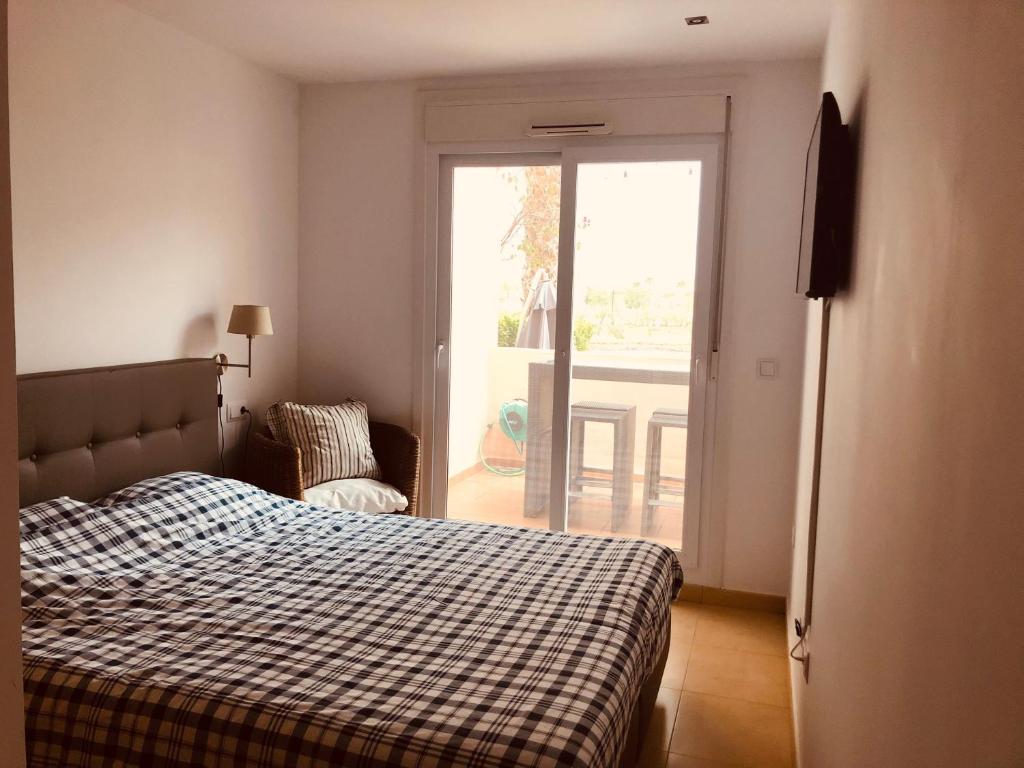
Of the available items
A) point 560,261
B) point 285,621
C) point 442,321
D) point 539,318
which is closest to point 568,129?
point 560,261

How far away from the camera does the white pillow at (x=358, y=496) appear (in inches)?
153

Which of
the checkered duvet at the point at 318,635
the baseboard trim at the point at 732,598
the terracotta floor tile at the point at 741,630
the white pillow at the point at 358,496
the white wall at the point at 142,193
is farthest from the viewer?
the baseboard trim at the point at 732,598

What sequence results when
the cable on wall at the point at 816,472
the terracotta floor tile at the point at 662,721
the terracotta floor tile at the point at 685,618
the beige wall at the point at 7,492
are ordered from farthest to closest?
the terracotta floor tile at the point at 685,618 < the terracotta floor tile at the point at 662,721 < the cable on wall at the point at 816,472 < the beige wall at the point at 7,492

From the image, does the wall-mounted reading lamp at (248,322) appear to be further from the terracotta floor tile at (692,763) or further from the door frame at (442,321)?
the terracotta floor tile at (692,763)

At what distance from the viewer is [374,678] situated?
2.00m

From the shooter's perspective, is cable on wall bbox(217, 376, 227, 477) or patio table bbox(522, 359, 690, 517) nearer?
cable on wall bbox(217, 376, 227, 477)

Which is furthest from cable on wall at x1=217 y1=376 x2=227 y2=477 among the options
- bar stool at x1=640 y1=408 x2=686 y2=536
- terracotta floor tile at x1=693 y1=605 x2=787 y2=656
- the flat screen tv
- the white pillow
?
the flat screen tv

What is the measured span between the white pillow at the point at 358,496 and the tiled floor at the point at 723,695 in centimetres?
145

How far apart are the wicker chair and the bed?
280 mm

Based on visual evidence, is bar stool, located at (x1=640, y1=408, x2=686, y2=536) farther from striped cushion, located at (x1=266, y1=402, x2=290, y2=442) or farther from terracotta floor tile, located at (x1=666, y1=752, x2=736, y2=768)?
striped cushion, located at (x1=266, y1=402, x2=290, y2=442)

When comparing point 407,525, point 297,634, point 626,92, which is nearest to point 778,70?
point 626,92

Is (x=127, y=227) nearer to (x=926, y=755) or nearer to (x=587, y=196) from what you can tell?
(x=587, y=196)

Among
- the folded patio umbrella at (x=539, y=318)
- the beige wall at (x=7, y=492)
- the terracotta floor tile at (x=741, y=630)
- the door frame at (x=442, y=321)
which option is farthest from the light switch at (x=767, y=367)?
the beige wall at (x=7, y=492)

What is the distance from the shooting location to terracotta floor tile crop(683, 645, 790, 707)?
3191 mm
